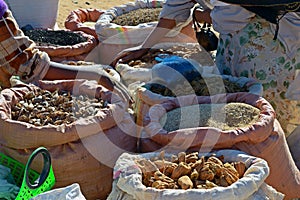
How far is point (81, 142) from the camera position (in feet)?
6.82

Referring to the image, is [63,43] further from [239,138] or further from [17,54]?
[239,138]

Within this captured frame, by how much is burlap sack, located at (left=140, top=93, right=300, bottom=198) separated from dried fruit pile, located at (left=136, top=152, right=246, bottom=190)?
0.33ft

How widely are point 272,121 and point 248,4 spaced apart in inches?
22.6

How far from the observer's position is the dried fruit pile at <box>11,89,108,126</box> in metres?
2.13

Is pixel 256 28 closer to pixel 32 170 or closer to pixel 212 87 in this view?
pixel 212 87

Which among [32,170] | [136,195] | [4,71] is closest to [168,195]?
[136,195]

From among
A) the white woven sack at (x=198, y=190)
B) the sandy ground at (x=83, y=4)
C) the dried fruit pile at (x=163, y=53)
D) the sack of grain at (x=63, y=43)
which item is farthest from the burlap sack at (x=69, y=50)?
the sandy ground at (x=83, y=4)

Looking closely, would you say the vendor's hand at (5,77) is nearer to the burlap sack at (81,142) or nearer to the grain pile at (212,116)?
the burlap sack at (81,142)

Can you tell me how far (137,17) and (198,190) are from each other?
83.1 inches

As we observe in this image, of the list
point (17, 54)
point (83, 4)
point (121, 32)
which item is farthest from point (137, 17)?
point (83, 4)

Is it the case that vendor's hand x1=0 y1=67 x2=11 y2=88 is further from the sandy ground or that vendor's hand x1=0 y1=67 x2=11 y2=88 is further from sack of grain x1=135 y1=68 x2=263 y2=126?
the sandy ground

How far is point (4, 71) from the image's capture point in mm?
2342

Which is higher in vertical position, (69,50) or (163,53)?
(163,53)

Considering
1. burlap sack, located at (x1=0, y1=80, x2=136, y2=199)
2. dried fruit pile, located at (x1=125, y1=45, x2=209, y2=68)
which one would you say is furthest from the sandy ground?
burlap sack, located at (x1=0, y1=80, x2=136, y2=199)
